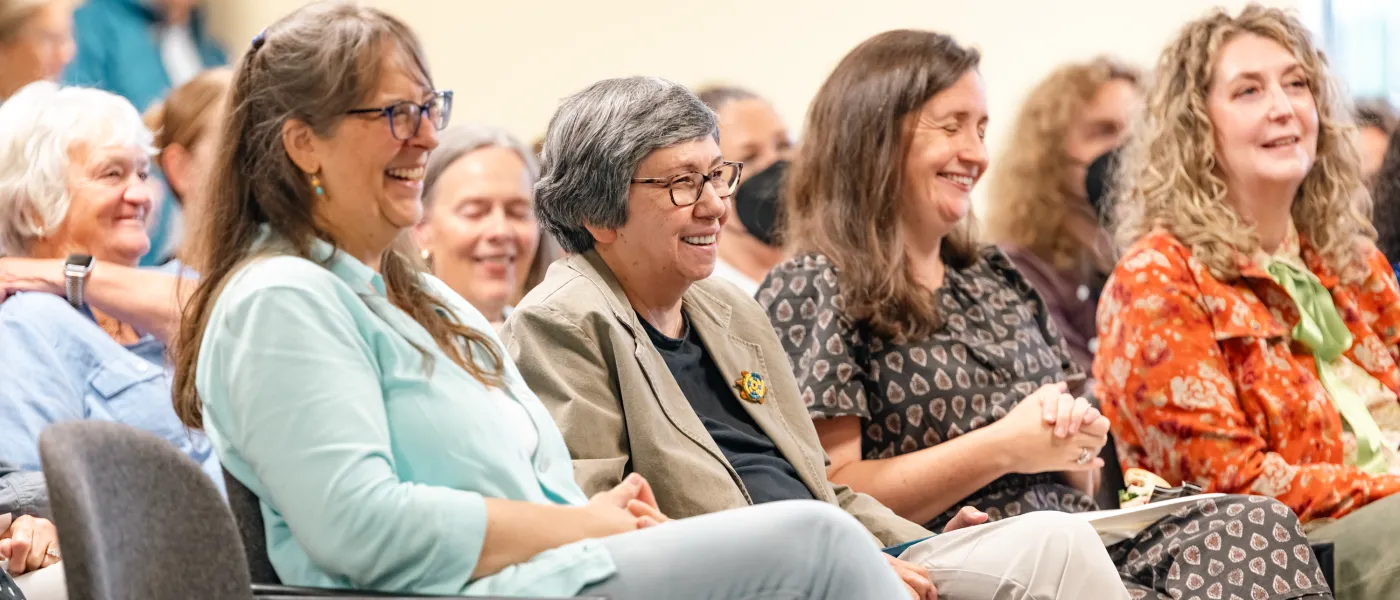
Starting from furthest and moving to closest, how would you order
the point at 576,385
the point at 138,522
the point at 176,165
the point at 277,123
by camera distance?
the point at 176,165, the point at 576,385, the point at 277,123, the point at 138,522

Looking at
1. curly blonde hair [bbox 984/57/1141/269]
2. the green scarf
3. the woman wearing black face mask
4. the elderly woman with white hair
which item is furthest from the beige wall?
the elderly woman with white hair

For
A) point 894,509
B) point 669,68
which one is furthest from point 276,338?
point 669,68

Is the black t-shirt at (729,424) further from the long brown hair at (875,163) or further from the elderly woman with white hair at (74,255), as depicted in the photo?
the elderly woman with white hair at (74,255)

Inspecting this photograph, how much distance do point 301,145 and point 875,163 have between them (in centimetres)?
124

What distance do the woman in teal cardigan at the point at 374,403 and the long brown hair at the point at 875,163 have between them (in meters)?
0.92

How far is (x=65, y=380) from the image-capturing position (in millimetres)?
2543

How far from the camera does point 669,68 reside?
18.8 ft

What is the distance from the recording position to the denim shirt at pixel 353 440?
1.58m

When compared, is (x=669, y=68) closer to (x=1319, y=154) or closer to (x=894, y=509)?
(x=1319, y=154)

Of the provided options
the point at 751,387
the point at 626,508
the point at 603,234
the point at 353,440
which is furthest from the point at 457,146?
the point at 353,440

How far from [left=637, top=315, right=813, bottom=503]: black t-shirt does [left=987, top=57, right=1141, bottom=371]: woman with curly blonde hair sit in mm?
1811

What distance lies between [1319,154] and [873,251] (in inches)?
39.1

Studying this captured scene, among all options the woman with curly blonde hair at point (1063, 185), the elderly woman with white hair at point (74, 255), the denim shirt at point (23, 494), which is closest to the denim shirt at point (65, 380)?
the elderly woman with white hair at point (74, 255)

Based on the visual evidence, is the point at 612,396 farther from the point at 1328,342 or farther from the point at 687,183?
the point at 1328,342
